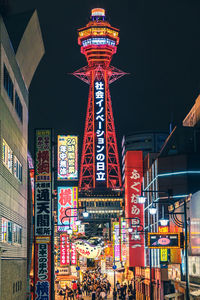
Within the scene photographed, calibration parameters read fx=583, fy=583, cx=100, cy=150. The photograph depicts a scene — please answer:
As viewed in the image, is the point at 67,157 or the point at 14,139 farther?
the point at 67,157

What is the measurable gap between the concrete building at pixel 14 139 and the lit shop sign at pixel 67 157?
17058 millimetres

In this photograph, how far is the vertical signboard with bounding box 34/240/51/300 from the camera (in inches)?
1224

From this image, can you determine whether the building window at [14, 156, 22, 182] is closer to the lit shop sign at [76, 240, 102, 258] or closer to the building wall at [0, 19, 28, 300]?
the building wall at [0, 19, 28, 300]

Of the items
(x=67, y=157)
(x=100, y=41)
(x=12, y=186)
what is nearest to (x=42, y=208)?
(x=12, y=186)

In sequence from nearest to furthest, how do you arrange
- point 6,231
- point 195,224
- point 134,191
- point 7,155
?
point 6,231 → point 7,155 → point 195,224 → point 134,191

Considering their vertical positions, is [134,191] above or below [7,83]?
below

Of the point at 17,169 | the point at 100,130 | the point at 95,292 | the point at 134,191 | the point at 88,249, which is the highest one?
the point at 100,130

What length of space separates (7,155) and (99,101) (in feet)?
326

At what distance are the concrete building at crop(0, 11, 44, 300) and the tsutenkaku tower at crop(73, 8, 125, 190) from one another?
83918mm

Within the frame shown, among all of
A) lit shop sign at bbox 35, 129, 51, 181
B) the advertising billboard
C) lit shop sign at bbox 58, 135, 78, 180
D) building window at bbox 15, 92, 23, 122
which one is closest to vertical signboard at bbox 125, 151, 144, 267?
lit shop sign at bbox 58, 135, 78, 180

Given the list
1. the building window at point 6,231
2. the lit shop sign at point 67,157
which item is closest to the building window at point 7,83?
the building window at point 6,231

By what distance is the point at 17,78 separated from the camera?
33.0 meters

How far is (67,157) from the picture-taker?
57.9 m

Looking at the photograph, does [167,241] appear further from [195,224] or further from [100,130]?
[100,130]
